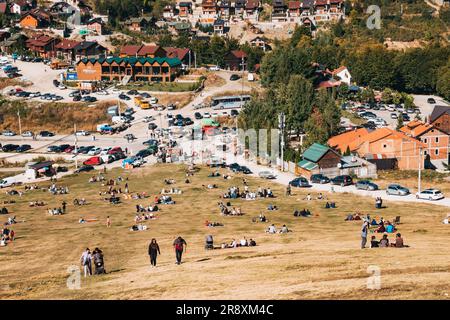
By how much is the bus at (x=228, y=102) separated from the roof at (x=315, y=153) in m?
38.0

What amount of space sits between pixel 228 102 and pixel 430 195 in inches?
2300

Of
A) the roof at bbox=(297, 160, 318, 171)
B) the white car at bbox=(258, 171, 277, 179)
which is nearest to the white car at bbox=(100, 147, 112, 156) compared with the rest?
the white car at bbox=(258, 171, 277, 179)

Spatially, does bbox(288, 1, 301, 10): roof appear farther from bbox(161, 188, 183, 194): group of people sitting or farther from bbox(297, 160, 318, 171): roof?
bbox(161, 188, 183, 194): group of people sitting

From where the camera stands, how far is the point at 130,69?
386ft

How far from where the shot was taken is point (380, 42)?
131m

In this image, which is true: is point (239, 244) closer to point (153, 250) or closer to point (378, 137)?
point (153, 250)

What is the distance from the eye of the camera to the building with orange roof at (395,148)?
64062mm

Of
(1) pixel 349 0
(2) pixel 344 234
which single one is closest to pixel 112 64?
(1) pixel 349 0

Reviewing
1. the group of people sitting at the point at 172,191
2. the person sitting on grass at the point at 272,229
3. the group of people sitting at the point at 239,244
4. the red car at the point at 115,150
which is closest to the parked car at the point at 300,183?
the group of people sitting at the point at 172,191

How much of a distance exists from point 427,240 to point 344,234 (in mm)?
4884

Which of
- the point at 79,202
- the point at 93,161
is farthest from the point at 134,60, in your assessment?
the point at 79,202

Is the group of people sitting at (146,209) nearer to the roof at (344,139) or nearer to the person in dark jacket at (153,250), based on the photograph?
the person in dark jacket at (153,250)

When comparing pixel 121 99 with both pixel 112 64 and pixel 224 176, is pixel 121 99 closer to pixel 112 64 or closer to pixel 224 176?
pixel 112 64
